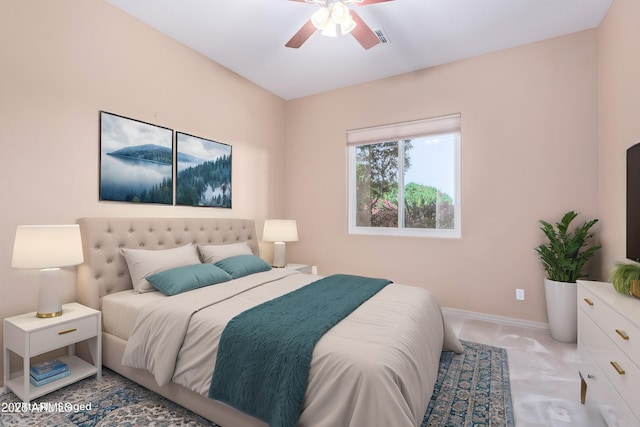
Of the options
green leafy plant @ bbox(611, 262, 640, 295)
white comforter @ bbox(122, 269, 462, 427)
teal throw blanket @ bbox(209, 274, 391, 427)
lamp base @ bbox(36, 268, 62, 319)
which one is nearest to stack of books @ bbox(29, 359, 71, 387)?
lamp base @ bbox(36, 268, 62, 319)

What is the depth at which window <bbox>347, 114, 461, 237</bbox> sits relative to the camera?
142 inches

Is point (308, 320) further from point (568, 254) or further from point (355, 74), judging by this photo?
point (355, 74)

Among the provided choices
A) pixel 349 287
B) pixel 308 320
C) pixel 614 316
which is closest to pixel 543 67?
pixel 614 316

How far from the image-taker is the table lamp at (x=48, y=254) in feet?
6.10

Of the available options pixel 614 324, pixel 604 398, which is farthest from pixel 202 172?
pixel 604 398

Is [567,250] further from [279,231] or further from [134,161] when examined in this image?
[134,161]

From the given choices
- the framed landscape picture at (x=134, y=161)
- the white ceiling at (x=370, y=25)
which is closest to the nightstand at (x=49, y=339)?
the framed landscape picture at (x=134, y=161)

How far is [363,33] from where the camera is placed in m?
2.38

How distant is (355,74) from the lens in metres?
3.78

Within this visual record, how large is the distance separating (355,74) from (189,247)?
9.02 feet

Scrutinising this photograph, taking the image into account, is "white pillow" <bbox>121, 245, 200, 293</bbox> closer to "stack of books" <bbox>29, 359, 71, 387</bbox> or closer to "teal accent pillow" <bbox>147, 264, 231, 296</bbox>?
"teal accent pillow" <bbox>147, 264, 231, 296</bbox>

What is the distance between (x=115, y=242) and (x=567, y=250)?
3.85 meters

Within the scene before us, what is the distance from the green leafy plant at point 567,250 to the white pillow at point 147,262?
3265 millimetres

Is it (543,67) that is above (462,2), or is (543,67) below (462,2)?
below
